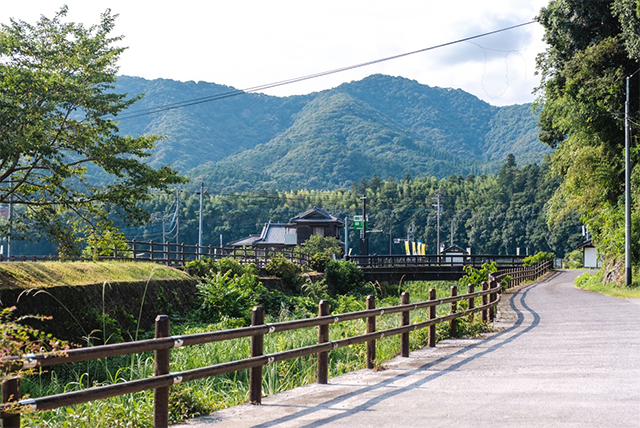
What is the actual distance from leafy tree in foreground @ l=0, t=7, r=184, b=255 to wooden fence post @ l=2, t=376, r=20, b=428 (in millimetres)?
16574

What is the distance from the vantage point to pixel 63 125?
22.1 metres

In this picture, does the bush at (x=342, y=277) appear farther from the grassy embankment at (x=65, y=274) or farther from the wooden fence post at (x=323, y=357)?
the wooden fence post at (x=323, y=357)

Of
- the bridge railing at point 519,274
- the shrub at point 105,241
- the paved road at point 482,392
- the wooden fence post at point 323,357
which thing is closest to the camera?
the paved road at point 482,392

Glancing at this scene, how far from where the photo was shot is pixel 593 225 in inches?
1580

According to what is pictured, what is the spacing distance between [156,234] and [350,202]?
43389 mm

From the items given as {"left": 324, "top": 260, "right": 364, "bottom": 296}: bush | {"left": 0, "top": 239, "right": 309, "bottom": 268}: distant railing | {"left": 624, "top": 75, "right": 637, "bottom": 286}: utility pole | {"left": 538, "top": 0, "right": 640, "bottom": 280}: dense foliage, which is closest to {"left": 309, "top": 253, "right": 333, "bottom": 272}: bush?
{"left": 324, "top": 260, "right": 364, "bottom": 296}: bush

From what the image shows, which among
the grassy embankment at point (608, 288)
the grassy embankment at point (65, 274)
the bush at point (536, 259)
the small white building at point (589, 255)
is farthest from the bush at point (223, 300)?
the small white building at point (589, 255)

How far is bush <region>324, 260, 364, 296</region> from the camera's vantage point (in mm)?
45062

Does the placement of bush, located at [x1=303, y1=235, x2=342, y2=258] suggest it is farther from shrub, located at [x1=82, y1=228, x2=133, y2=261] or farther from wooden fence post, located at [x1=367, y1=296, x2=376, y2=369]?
wooden fence post, located at [x1=367, y1=296, x2=376, y2=369]

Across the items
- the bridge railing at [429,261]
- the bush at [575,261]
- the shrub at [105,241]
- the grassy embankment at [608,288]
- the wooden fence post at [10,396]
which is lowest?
the bush at [575,261]

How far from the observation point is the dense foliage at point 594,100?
33188 mm

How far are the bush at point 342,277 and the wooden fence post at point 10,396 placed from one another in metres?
39.7

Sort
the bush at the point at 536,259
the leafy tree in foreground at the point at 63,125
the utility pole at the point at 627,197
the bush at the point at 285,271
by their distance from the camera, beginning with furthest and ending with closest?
the bush at the point at 536,259 < the bush at the point at 285,271 < the utility pole at the point at 627,197 < the leafy tree in foreground at the point at 63,125

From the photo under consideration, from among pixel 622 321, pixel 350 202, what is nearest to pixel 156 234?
pixel 350 202
